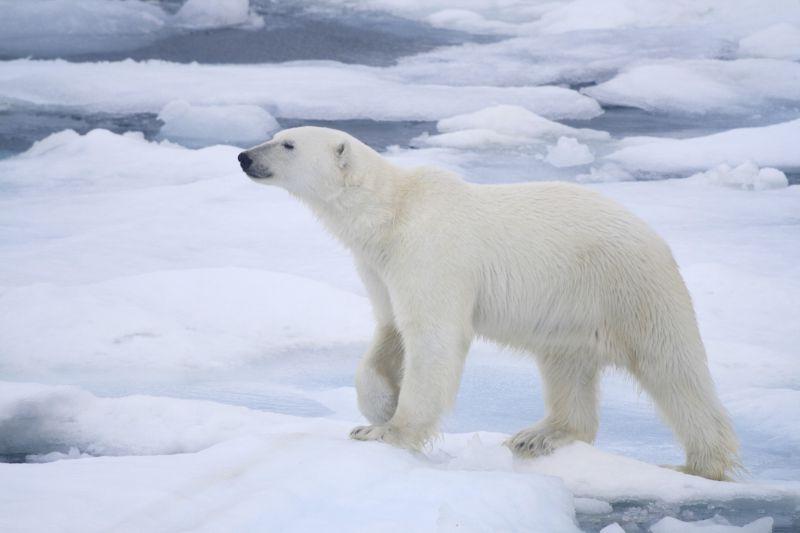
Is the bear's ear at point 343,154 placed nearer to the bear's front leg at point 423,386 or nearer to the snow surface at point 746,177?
the bear's front leg at point 423,386

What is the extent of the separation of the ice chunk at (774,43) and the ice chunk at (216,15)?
4292 mm

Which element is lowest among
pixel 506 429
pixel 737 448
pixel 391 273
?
pixel 506 429

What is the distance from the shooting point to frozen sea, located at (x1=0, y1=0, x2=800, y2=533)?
2.69 metres

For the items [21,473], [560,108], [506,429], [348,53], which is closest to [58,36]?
[348,53]

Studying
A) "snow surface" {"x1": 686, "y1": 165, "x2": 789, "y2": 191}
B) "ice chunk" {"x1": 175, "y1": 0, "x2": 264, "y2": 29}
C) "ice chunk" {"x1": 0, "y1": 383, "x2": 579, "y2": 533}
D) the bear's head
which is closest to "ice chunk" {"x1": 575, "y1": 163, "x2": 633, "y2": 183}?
"snow surface" {"x1": 686, "y1": 165, "x2": 789, "y2": 191}

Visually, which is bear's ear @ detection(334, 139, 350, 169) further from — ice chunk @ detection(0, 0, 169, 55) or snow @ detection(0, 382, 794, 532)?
ice chunk @ detection(0, 0, 169, 55)

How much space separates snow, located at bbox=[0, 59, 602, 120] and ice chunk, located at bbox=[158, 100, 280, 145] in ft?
0.51

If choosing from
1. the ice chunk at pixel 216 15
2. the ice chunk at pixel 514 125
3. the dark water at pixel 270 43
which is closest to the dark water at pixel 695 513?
the ice chunk at pixel 514 125

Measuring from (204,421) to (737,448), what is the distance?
1.85 m

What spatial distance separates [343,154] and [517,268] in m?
0.67

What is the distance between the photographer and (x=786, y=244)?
607 cm

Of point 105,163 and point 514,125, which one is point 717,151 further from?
point 105,163

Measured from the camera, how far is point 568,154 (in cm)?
750

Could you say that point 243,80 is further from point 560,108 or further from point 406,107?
point 560,108
